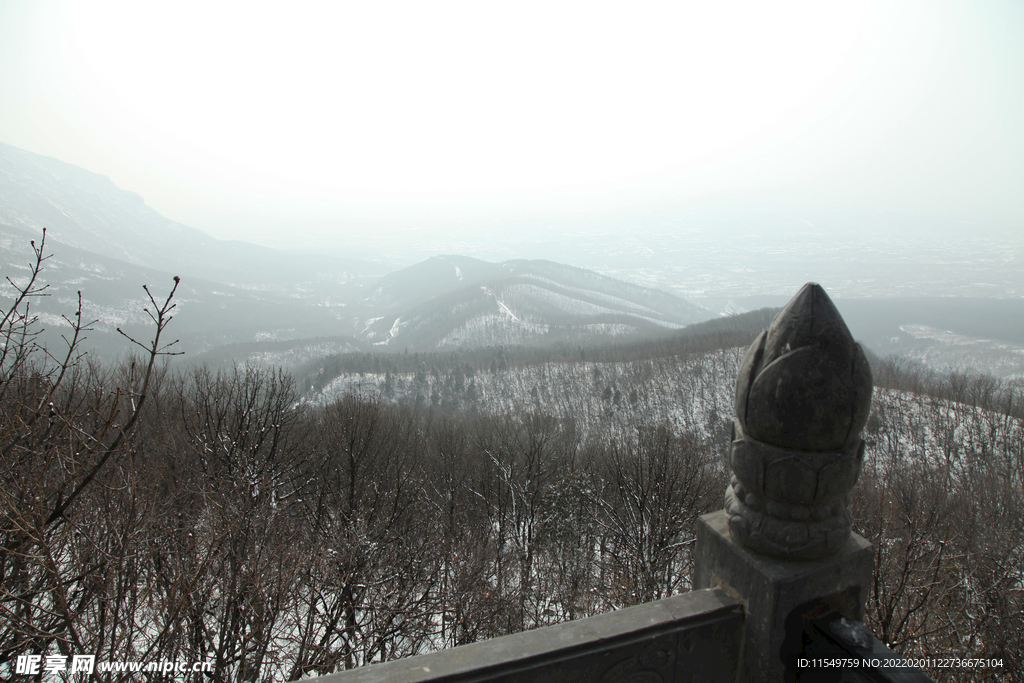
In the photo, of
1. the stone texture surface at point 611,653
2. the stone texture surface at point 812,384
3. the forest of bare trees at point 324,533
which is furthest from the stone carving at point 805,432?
the forest of bare trees at point 324,533

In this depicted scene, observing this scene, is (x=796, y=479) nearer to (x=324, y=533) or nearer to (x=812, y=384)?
(x=812, y=384)

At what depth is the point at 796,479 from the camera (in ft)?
9.13

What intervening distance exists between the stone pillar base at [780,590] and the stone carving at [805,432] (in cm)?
10

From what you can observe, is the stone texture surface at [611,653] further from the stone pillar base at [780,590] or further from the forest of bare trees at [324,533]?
the forest of bare trees at [324,533]

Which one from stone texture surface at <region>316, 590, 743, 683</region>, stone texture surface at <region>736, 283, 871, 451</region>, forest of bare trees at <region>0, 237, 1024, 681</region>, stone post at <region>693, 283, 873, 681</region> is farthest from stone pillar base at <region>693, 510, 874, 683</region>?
forest of bare trees at <region>0, 237, 1024, 681</region>

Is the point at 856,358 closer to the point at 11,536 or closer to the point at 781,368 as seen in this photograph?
the point at 781,368

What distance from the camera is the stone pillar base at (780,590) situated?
2.88 meters

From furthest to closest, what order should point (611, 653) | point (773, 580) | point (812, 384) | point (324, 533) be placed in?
point (324, 533) → point (611, 653) → point (773, 580) → point (812, 384)

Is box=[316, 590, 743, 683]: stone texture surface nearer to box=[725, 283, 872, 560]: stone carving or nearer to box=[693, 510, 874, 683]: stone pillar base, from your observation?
box=[693, 510, 874, 683]: stone pillar base

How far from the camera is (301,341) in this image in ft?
607

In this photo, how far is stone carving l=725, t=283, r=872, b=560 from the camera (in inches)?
108

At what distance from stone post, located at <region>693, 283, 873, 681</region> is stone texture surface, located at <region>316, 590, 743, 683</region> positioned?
18cm

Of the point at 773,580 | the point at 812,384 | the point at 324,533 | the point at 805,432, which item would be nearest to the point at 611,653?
the point at 773,580

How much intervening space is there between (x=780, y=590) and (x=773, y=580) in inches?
3.5
